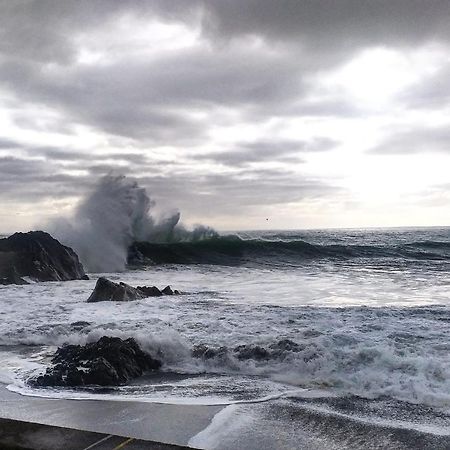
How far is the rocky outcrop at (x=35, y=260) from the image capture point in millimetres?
14484

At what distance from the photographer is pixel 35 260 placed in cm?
1530

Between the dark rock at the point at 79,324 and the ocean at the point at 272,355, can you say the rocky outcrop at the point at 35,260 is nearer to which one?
the ocean at the point at 272,355

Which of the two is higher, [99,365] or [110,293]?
[110,293]

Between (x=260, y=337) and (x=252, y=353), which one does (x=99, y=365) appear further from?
(x=260, y=337)

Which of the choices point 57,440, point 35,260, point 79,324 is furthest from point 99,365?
point 35,260

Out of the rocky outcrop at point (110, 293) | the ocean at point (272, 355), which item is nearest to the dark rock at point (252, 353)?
the ocean at point (272, 355)

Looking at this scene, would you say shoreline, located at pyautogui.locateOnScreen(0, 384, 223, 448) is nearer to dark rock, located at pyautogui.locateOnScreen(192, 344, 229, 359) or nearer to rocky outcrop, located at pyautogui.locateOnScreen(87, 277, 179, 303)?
dark rock, located at pyautogui.locateOnScreen(192, 344, 229, 359)

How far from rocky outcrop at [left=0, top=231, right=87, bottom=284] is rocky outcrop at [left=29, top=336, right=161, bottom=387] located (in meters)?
8.86

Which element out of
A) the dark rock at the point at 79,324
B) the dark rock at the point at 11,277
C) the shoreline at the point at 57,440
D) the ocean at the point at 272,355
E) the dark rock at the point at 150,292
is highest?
the dark rock at the point at 11,277

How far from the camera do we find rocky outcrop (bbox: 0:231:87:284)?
570 inches

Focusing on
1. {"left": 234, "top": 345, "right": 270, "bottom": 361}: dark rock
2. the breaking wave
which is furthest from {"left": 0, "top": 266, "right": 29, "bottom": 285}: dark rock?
the breaking wave

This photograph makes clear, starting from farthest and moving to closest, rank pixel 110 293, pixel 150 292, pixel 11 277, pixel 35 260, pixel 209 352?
1. pixel 35 260
2. pixel 11 277
3. pixel 150 292
4. pixel 110 293
5. pixel 209 352

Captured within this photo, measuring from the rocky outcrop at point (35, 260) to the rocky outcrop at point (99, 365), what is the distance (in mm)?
8861

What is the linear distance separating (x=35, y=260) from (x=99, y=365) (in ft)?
36.3
